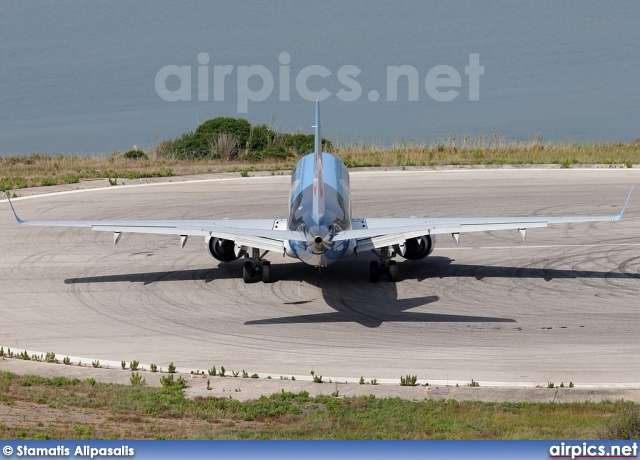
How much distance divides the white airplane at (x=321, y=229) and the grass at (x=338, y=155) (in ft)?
73.1

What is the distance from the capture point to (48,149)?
76.6 meters

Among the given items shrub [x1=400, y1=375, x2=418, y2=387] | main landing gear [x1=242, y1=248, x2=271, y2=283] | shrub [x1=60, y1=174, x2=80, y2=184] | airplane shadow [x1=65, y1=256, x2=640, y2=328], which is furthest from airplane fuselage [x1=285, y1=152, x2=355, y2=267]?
shrub [x1=60, y1=174, x2=80, y2=184]

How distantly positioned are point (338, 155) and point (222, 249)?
93.4ft

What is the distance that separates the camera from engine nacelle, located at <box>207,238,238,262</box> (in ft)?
106

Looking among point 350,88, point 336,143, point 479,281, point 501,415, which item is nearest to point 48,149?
point 336,143

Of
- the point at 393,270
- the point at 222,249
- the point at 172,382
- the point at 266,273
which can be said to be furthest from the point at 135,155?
the point at 172,382

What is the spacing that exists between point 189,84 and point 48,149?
2920cm

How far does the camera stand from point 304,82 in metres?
97.8

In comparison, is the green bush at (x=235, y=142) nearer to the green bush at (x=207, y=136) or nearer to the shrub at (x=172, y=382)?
the green bush at (x=207, y=136)

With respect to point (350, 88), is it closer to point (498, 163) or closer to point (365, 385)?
point (498, 163)

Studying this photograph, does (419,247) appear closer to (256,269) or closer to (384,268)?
(384,268)

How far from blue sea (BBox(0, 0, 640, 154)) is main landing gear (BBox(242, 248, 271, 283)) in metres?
42.2

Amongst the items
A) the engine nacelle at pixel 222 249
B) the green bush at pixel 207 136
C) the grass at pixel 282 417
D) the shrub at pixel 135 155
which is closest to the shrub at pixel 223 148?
the green bush at pixel 207 136

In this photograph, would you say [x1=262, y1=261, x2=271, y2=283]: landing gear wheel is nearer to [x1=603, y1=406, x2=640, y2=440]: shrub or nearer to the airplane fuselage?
the airplane fuselage
